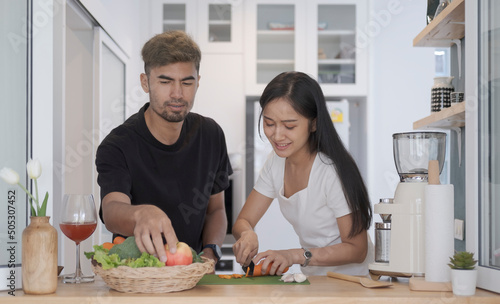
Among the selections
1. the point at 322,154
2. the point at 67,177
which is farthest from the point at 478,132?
the point at 67,177

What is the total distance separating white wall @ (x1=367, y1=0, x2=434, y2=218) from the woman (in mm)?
2602

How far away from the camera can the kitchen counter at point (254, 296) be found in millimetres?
1237

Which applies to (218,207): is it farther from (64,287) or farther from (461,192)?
(461,192)

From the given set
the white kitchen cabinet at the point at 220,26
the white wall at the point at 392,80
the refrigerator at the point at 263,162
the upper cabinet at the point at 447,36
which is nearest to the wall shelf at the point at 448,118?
the upper cabinet at the point at 447,36

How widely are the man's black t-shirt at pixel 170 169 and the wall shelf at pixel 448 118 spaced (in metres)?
0.88

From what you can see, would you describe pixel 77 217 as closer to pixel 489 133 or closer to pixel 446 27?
pixel 489 133

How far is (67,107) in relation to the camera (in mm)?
2979

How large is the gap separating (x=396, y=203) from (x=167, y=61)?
33.5 inches

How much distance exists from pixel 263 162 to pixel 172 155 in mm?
2407

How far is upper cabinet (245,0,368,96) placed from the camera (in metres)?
4.46

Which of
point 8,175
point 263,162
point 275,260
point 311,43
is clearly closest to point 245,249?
point 275,260

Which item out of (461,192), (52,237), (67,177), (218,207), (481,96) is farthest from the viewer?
(67,177)

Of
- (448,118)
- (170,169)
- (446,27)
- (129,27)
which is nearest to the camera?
(170,169)

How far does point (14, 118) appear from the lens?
1.45m
